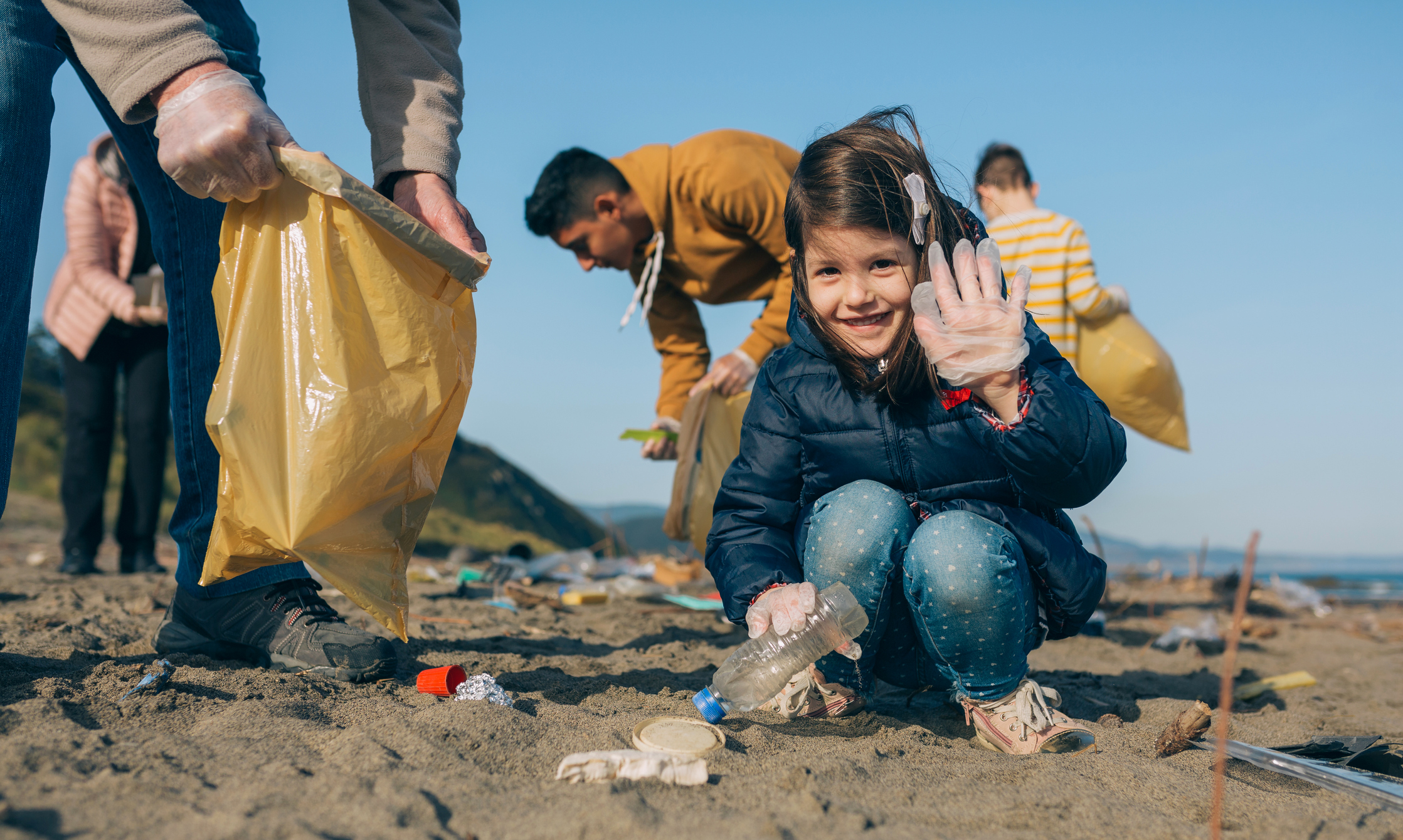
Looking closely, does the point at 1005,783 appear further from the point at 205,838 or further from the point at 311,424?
the point at 311,424

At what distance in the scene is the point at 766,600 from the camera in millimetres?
1626

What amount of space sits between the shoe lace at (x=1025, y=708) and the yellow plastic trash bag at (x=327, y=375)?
1.19 meters

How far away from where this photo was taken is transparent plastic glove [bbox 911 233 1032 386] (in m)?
1.48

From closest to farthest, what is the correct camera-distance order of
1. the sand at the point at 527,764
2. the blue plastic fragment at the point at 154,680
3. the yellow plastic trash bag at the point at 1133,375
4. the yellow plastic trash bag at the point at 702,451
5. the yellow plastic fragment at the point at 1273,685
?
the sand at the point at 527,764 → the blue plastic fragment at the point at 154,680 → the yellow plastic fragment at the point at 1273,685 → the yellow plastic trash bag at the point at 702,451 → the yellow plastic trash bag at the point at 1133,375

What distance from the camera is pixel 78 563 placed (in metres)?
3.81

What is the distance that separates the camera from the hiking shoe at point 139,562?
4059 millimetres

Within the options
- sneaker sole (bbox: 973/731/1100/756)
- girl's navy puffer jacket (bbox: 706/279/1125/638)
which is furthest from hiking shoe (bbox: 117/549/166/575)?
sneaker sole (bbox: 973/731/1100/756)

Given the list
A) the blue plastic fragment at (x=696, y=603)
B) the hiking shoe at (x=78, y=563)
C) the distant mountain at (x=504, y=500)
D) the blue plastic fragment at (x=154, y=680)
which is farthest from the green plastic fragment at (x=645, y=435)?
the distant mountain at (x=504, y=500)

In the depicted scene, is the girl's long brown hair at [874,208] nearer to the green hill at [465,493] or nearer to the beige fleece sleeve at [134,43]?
the beige fleece sleeve at [134,43]

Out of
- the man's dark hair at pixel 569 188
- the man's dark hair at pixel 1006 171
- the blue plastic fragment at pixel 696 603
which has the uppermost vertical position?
the man's dark hair at pixel 1006 171

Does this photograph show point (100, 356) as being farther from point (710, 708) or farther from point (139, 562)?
point (710, 708)

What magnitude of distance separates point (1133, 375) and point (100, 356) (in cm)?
474

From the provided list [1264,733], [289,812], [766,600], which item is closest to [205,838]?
[289,812]

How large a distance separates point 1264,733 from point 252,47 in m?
2.84
